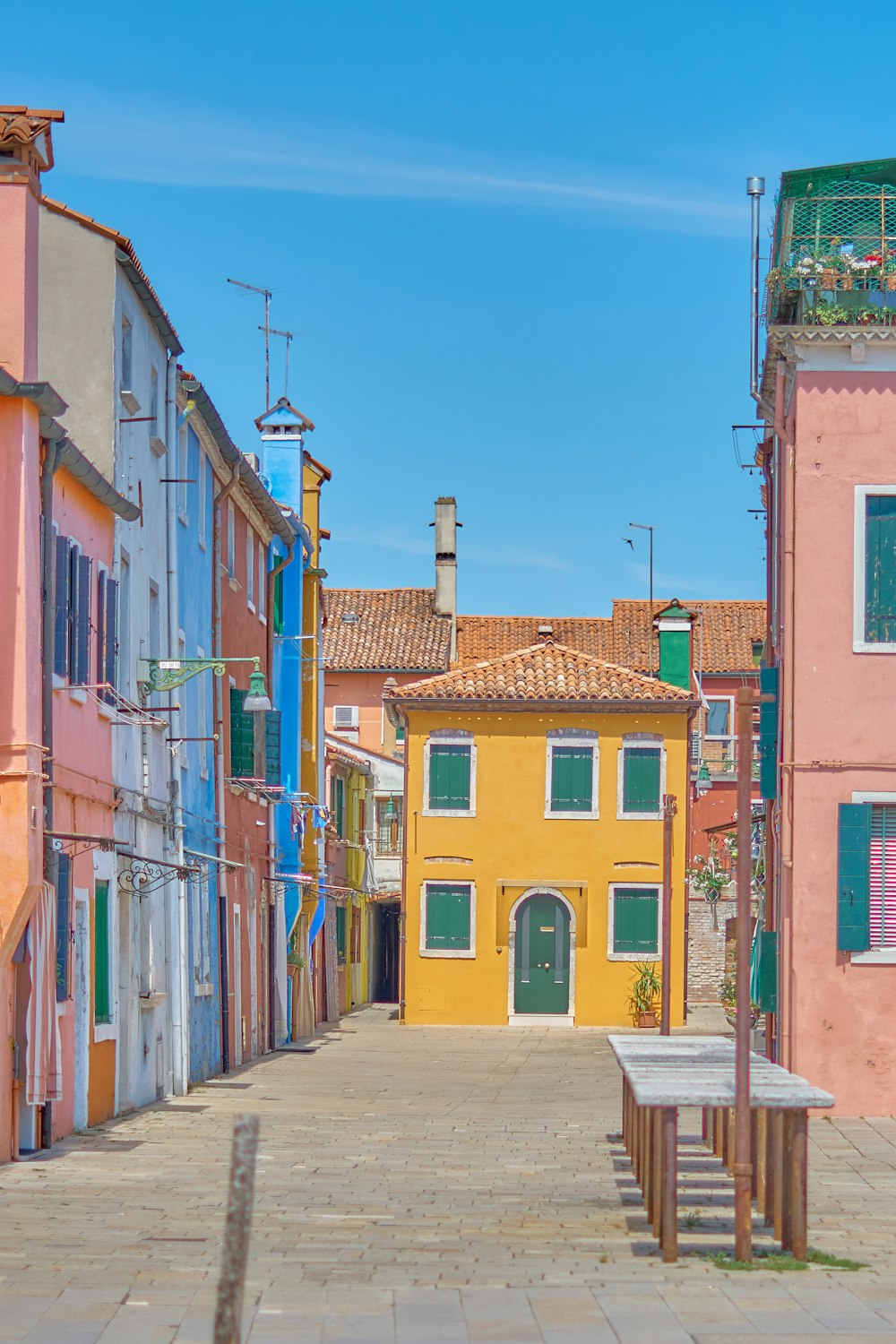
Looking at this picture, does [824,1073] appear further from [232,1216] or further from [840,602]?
[232,1216]

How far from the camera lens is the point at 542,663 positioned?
4559cm

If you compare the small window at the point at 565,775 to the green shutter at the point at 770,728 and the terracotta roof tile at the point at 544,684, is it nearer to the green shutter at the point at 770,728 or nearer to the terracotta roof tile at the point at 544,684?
the terracotta roof tile at the point at 544,684

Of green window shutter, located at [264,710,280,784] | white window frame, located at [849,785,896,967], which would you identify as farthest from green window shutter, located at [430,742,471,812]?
white window frame, located at [849,785,896,967]

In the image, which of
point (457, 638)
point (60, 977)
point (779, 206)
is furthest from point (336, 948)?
point (60, 977)

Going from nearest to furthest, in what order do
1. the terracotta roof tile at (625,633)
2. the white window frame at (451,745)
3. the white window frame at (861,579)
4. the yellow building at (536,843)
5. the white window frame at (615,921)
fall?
the white window frame at (861,579) → the white window frame at (615,921) → the yellow building at (536,843) → the white window frame at (451,745) → the terracotta roof tile at (625,633)

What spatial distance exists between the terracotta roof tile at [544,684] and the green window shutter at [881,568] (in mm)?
21970

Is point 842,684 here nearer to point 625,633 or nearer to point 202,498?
point 202,498

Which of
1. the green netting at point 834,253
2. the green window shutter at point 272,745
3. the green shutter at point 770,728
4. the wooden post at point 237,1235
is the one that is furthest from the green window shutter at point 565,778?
the wooden post at point 237,1235

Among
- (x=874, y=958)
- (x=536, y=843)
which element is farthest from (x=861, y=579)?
(x=536, y=843)

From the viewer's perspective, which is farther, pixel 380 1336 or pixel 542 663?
pixel 542 663

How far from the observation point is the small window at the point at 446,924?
43438mm

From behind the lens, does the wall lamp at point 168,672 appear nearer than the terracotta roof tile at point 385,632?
Yes

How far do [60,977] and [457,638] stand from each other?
170ft

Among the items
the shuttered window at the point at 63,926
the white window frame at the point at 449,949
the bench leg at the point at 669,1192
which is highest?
the shuttered window at the point at 63,926
